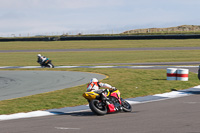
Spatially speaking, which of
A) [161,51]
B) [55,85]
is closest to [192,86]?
[55,85]

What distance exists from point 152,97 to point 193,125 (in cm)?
671

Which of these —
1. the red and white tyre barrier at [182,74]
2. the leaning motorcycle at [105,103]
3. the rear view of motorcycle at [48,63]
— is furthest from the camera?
the rear view of motorcycle at [48,63]

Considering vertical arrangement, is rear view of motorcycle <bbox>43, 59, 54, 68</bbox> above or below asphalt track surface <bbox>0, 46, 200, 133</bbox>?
below

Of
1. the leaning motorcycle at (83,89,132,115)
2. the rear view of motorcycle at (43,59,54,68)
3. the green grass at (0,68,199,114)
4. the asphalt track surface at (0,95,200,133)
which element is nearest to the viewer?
the asphalt track surface at (0,95,200,133)

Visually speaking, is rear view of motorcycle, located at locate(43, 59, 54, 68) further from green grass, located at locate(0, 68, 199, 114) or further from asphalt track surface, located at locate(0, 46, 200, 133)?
asphalt track surface, located at locate(0, 46, 200, 133)

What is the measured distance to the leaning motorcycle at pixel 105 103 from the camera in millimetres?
12172

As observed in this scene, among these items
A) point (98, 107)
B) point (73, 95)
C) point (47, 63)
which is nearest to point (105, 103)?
point (98, 107)

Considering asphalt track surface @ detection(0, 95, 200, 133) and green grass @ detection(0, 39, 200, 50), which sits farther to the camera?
green grass @ detection(0, 39, 200, 50)

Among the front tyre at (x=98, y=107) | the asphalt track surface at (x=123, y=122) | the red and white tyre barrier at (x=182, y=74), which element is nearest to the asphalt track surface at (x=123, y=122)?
the asphalt track surface at (x=123, y=122)

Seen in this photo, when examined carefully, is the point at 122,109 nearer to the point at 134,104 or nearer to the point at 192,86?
the point at 134,104

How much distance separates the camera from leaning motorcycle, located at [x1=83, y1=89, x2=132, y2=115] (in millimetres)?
12172

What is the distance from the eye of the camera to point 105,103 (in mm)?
12414

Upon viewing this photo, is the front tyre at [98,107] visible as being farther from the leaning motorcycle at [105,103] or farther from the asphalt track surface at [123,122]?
the asphalt track surface at [123,122]

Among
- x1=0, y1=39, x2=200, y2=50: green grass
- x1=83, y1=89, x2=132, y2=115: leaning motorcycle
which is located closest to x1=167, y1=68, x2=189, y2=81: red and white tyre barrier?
x1=83, y1=89, x2=132, y2=115: leaning motorcycle
